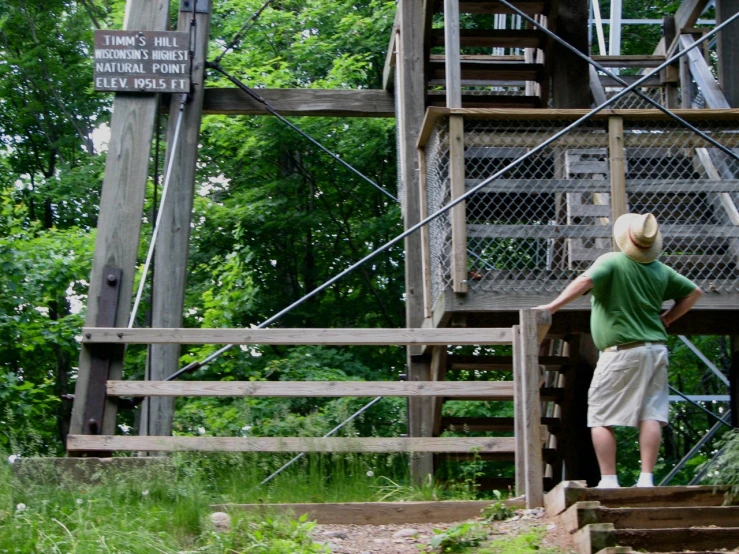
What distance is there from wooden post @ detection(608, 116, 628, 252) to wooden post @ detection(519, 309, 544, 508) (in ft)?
7.89

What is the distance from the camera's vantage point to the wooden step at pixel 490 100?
12.8 m

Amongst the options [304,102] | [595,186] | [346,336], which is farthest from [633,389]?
[304,102]

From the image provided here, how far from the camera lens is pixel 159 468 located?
6.98m

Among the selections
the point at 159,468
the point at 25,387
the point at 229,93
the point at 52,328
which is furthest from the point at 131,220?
the point at 52,328

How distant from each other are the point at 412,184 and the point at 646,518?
551 centimetres

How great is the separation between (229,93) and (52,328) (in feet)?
19.9

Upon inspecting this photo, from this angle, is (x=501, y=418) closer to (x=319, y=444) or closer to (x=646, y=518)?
(x=319, y=444)

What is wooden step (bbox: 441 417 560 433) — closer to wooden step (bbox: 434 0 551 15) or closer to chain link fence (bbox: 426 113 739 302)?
chain link fence (bbox: 426 113 739 302)

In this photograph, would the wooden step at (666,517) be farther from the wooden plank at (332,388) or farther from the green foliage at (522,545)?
the wooden plank at (332,388)

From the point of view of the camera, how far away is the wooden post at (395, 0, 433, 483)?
423 inches

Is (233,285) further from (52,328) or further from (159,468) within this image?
(159,468)

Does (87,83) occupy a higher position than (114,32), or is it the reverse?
(87,83)

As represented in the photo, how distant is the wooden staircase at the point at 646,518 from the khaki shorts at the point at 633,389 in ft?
1.64

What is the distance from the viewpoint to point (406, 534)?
6340mm
